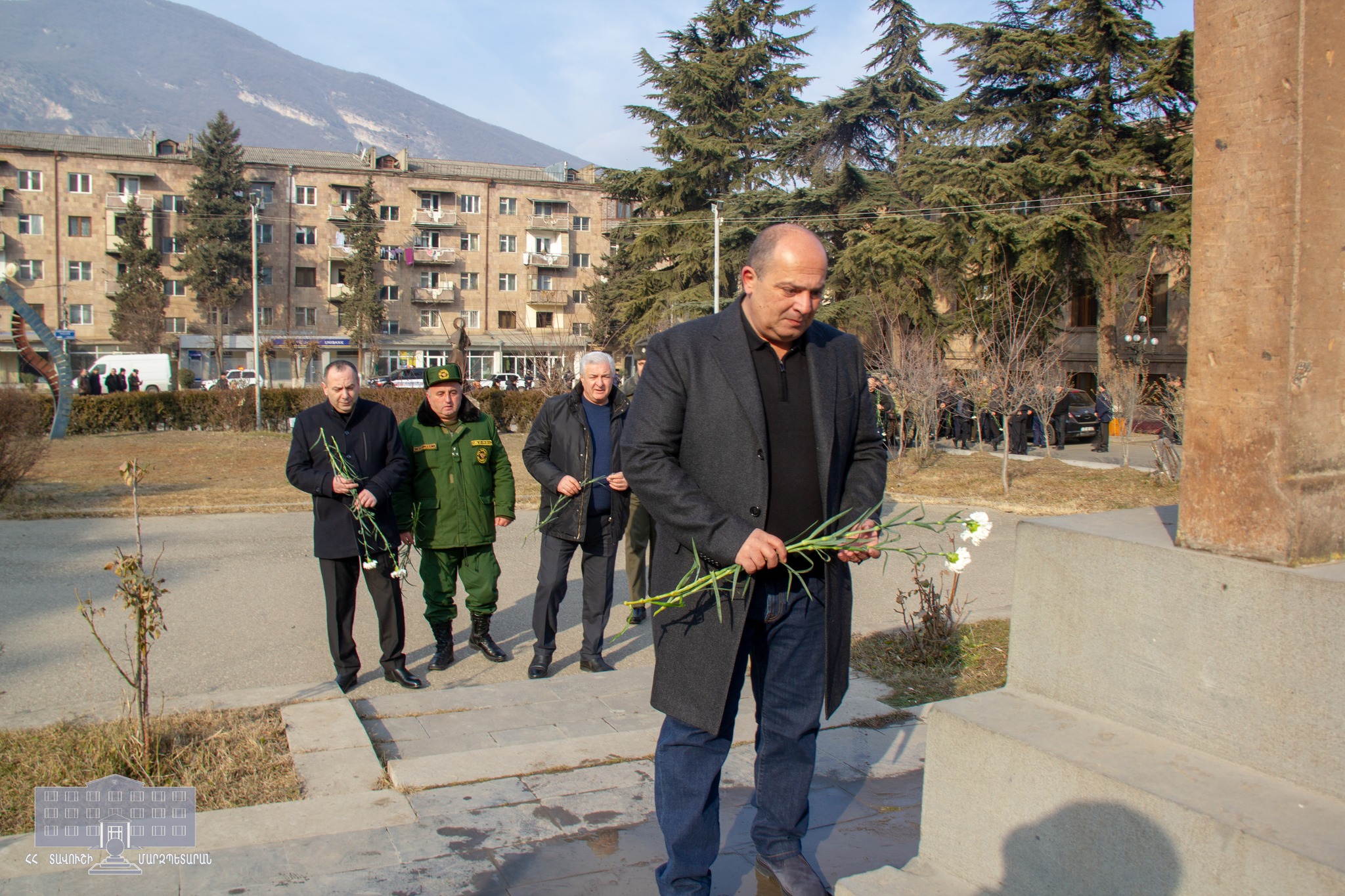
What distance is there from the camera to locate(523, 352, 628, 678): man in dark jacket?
19.8 feet

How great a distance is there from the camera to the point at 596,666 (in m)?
6.05

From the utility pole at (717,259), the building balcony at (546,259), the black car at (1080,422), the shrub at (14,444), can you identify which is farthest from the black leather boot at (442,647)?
the building balcony at (546,259)

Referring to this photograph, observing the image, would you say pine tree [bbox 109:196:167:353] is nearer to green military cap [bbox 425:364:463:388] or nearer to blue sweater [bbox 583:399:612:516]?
green military cap [bbox 425:364:463:388]

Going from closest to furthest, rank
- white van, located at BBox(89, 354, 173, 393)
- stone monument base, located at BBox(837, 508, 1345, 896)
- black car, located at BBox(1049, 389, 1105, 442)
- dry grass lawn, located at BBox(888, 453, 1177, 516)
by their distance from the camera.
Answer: stone monument base, located at BBox(837, 508, 1345, 896)
dry grass lawn, located at BBox(888, 453, 1177, 516)
black car, located at BBox(1049, 389, 1105, 442)
white van, located at BBox(89, 354, 173, 393)

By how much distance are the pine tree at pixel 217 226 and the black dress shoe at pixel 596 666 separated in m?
62.2

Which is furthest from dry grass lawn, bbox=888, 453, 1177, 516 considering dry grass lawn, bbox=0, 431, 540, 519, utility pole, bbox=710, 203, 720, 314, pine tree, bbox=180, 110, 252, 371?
pine tree, bbox=180, 110, 252, 371

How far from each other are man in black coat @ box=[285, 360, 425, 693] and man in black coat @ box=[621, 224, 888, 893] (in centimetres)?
302

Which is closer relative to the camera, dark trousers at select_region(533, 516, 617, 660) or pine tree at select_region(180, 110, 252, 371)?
dark trousers at select_region(533, 516, 617, 660)

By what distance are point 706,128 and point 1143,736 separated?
38207 millimetres

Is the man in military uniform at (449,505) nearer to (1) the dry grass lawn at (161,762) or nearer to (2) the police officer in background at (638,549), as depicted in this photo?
(2) the police officer in background at (638,549)

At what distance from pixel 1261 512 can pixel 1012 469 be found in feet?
57.1

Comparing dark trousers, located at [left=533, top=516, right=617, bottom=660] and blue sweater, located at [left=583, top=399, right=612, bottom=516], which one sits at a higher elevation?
blue sweater, located at [left=583, top=399, right=612, bottom=516]

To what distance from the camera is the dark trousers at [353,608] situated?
559 centimetres

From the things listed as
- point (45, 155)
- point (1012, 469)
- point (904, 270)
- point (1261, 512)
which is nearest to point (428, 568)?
point (1261, 512)
